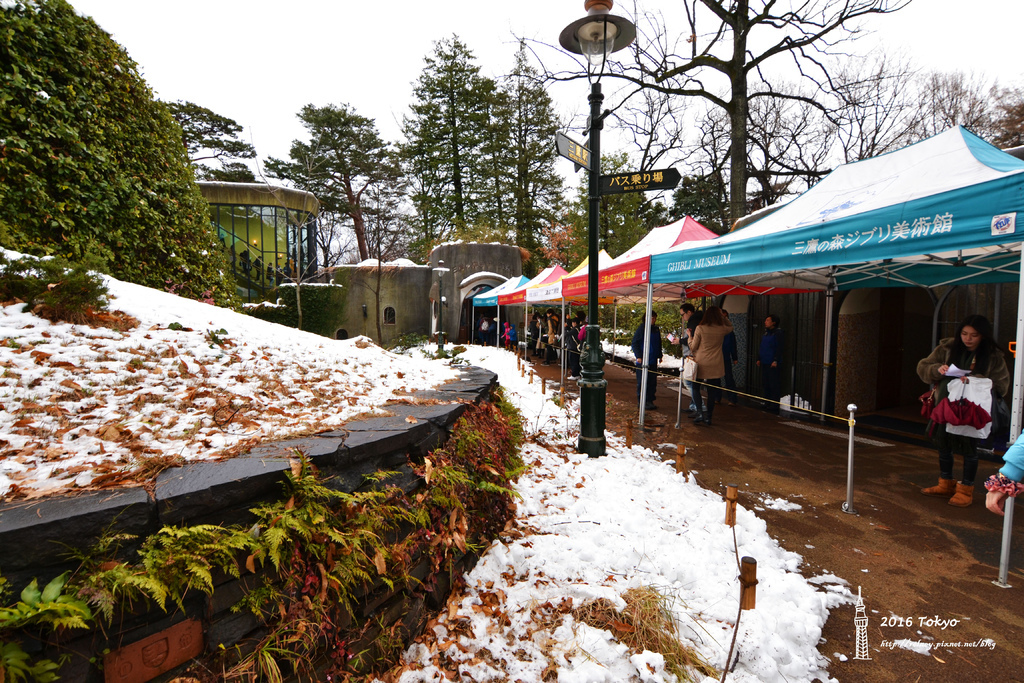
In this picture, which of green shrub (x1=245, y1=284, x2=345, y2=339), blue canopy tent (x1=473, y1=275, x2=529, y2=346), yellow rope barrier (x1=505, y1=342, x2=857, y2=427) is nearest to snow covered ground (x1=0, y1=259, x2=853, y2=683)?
yellow rope barrier (x1=505, y1=342, x2=857, y2=427)

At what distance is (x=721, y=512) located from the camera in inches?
150

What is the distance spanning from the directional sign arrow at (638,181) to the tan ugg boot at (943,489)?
12.3 ft

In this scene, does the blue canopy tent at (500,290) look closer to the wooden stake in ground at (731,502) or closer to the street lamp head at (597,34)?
the street lamp head at (597,34)

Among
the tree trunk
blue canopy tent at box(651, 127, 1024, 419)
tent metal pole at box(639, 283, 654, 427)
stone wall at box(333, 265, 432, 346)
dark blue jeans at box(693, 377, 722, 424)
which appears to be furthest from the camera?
stone wall at box(333, 265, 432, 346)

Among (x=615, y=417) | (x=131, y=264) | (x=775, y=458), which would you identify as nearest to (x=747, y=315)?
(x=615, y=417)

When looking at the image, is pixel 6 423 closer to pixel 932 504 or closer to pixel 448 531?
pixel 448 531

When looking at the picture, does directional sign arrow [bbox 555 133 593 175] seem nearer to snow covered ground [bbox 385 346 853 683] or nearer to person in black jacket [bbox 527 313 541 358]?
snow covered ground [bbox 385 346 853 683]

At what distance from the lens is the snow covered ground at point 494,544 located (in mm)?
2197

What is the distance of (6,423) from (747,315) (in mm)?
10532

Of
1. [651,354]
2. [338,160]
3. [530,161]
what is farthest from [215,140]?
[651,354]

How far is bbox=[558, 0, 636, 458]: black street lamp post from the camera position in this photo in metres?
4.48

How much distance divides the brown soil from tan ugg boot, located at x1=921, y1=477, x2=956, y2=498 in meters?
0.10

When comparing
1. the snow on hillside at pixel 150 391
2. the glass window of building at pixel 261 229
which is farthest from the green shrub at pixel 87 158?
the glass window of building at pixel 261 229

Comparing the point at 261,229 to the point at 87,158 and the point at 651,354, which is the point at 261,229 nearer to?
the point at 87,158
